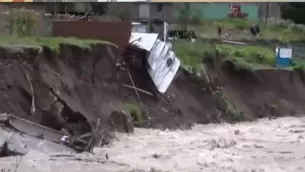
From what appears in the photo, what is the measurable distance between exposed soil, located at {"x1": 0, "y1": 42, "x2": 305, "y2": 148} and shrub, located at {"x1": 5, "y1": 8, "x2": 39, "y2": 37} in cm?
252

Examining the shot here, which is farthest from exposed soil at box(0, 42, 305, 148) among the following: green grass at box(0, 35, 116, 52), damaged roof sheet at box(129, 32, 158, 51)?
damaged roof sheet at box(129, 32, 158, 51)

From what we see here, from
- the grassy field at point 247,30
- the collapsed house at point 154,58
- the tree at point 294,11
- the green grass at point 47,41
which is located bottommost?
the grassy field at point 247,30

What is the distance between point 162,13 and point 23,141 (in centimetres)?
3809

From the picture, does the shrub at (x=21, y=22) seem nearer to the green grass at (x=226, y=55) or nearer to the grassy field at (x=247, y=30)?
the green grass at (x=226, y=55)

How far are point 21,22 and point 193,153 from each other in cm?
915

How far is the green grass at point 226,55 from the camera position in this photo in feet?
124

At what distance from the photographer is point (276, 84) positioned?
4091 centimetres

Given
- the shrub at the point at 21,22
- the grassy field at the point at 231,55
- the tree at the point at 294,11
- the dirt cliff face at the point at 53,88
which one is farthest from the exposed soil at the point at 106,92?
the tree at the point at 294,11

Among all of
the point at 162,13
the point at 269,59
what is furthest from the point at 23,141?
the point at 162,13

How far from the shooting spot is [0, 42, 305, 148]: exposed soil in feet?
81.7

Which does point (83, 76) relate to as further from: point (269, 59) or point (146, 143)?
point (269, 59)

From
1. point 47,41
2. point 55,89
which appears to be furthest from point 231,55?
point 55,89

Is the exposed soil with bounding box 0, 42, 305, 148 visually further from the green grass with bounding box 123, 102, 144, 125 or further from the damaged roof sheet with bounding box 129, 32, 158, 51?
the damaged roof sheet with bounding box 129, 32, 158, 51

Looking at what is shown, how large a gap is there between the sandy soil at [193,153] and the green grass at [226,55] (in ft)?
15.9
